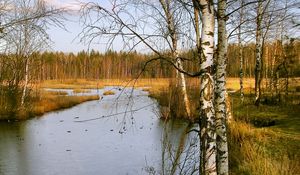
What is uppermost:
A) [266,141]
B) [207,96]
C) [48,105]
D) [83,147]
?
[207,96]

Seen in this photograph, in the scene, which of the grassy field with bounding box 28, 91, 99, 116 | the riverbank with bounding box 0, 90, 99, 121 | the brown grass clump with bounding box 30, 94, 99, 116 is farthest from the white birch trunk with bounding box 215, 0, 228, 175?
the brown grass clump with bounding box 30, 94, 99, 116

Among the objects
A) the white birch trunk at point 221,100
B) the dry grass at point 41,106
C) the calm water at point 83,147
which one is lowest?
the calm water at point 83,147

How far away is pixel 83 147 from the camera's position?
12.1 metres

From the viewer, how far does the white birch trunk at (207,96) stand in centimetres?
401

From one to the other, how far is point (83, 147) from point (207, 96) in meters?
8.63

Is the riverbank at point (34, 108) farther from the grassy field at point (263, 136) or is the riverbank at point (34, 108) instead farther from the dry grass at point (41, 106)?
the grassy field at point (263, 136)

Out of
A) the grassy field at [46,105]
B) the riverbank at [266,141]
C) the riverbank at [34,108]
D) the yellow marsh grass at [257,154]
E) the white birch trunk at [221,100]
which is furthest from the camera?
the grassy field at [46,105]

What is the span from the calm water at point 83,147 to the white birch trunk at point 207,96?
2324 mm

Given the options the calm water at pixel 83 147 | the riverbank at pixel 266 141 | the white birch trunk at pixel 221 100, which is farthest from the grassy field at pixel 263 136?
the calm water at pixel 83 147

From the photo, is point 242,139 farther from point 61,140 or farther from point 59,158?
point 61,140

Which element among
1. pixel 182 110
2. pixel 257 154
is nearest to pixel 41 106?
pixel 182 110

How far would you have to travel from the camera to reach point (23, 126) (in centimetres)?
1698

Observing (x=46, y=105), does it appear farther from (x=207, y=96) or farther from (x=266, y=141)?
(x=207, y=96)

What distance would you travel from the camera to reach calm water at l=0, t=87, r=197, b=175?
9461mm
